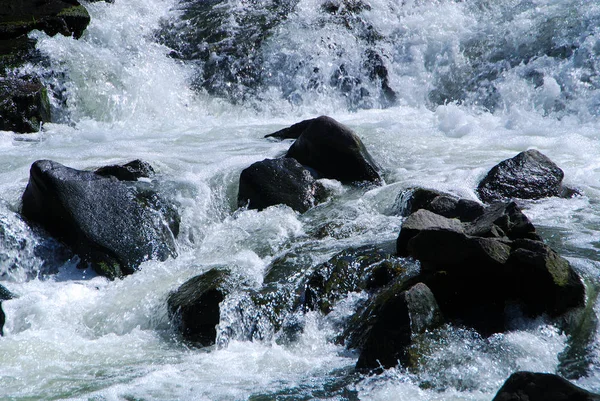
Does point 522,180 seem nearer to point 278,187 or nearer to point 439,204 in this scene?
point 439,204

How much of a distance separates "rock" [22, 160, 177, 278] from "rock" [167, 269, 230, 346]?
3.51 ft

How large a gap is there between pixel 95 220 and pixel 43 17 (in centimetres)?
694

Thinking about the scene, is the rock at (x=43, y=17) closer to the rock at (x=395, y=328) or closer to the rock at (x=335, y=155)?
the rock at (x=335, y=155)

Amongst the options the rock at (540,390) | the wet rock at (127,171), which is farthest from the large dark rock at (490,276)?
the wet rock at (127,171)

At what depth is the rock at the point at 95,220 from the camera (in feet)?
18.9

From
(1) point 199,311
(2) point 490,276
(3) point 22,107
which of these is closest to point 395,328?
(2) point 490,276

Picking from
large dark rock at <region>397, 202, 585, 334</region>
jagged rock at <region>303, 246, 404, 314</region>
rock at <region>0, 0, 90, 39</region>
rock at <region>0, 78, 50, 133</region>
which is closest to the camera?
large dark rock at <region>397, 202, 585, 334</region>

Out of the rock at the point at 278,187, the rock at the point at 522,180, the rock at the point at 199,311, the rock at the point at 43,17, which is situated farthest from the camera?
the rock at the point at 43,17

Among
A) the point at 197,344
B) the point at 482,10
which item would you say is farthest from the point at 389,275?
the point at 482,10

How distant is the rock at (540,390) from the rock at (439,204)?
2.94 m

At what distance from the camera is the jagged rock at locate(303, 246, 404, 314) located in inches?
190

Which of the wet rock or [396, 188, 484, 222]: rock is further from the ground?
the wet rock

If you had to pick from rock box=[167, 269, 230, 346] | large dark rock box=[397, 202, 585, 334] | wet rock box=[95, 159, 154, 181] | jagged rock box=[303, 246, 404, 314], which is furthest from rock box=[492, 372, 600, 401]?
wet rock box=[95, 159, 154, 181]

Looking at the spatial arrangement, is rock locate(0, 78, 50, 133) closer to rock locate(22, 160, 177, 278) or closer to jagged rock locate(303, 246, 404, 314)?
rock locate(22, 160, 177, 278)
